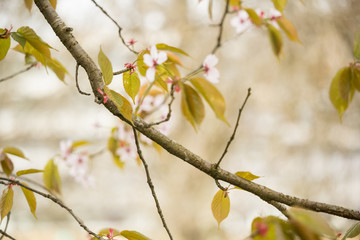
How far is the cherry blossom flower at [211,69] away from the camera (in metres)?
0.48

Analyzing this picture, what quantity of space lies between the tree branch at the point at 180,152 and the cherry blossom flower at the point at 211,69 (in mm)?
139

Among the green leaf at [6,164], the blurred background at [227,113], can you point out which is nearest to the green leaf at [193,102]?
the green leaf at [6,164]

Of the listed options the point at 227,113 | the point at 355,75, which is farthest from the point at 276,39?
the point at 227,113

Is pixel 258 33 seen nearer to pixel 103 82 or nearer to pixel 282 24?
pixel 282 24

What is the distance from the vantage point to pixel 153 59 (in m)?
0.41

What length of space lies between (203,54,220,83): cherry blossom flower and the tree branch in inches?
5.5

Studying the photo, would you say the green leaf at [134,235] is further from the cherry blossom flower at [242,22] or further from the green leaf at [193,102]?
the cherry blossom flower at [242,22]

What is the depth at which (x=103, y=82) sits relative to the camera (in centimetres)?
39

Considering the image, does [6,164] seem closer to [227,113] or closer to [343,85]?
[343,85]

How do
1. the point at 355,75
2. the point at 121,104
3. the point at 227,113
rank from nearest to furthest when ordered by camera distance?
the point at 121,104 → the point at 355,75 → the point at 227,113

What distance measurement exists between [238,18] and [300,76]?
1.12m

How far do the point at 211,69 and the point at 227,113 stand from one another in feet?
4.98

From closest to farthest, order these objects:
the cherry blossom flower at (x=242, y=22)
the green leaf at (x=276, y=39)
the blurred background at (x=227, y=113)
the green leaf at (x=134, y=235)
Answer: the green leaf at (x=134, y=235), the green leaf at (x=276, y=39), the cherry blossom flower at (x=242, y=22), the blurred background at (x=227, y=113)

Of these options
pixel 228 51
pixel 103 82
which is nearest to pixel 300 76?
pixel 228 51
